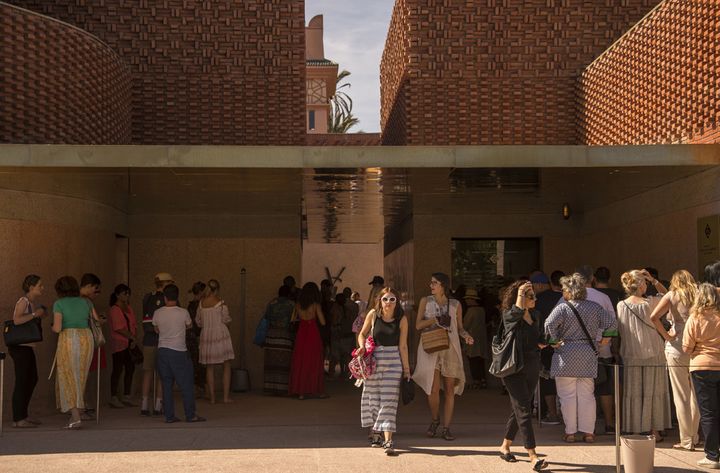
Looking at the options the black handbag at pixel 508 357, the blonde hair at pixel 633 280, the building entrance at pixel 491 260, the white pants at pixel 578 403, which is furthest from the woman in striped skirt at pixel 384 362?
the building entrance at pixel 491 260

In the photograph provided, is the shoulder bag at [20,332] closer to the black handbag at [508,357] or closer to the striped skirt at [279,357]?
the striped skirt at [279,357]

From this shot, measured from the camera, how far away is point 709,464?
834 centimetres

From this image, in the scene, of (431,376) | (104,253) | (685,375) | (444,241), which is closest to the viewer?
(685,375)

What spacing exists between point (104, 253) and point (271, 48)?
5372 millimetres

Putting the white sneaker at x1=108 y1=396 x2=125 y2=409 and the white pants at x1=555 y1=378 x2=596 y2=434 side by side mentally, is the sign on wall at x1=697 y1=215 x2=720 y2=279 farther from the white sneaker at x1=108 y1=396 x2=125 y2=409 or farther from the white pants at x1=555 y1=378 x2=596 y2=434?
the white sneaker at x1=108 y1=396 x2=125 y2=409

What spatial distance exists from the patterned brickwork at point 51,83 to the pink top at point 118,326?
2863 millimetres

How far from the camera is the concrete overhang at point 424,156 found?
33.2 feet

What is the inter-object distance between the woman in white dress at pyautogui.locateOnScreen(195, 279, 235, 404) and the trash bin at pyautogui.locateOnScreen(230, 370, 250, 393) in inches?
69.0

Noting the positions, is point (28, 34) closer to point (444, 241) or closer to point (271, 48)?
point (271, 48)

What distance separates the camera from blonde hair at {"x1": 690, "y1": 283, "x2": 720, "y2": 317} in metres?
8.27

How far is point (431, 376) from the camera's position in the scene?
386 inches

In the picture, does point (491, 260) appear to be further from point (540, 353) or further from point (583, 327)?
point (583, 327)

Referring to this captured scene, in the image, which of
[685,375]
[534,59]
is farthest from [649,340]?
[534,59]

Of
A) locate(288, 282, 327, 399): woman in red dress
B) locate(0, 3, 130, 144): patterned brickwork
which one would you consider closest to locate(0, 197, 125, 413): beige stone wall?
locate(0, 3, 130, 144): patterned brickwork
